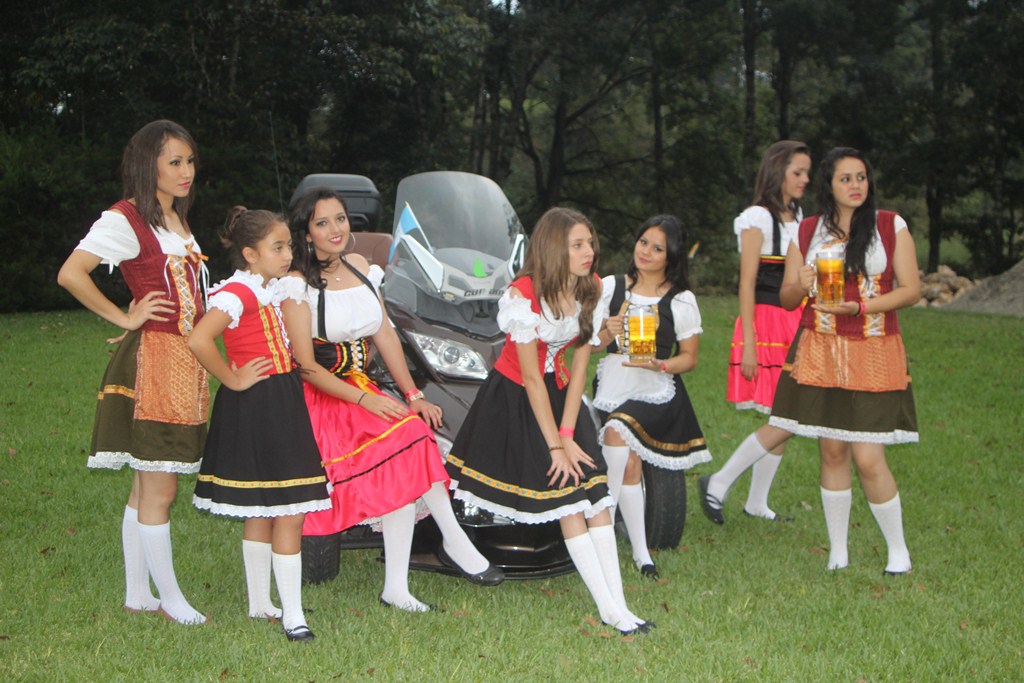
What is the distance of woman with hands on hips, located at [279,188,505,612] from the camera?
4430 mm

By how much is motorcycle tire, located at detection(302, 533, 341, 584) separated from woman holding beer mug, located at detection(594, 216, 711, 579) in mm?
1292

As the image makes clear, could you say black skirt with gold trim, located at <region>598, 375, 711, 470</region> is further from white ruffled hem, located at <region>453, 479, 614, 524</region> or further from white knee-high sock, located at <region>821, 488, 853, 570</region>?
white ruffled hem, located at <region>453, 479, 614, 524</region>

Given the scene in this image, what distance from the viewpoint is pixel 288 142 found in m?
19.0

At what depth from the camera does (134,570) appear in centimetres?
457

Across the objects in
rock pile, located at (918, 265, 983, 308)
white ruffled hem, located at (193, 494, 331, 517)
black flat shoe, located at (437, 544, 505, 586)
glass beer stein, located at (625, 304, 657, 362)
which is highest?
glass beer stein, located at (625, 304, 657, 362)

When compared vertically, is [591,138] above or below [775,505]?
above

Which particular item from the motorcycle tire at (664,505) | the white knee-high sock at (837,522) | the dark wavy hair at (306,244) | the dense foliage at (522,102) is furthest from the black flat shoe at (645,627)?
the dense foliage at (522,102)

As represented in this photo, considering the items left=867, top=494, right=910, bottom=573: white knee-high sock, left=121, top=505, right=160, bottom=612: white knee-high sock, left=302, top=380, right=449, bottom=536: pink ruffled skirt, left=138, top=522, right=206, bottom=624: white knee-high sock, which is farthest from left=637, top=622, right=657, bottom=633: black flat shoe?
left=121, top=505, right=160, bottom=612: white knee-high sock

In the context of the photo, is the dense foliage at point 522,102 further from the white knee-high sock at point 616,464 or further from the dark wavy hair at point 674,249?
the white knee-high sock at point 616,464

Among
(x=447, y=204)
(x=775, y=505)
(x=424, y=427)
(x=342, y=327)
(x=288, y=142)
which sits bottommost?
(x=775, y=505)

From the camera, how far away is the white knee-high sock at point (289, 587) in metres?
4.23

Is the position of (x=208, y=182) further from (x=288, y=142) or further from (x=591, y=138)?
A: (x=591, y=138)

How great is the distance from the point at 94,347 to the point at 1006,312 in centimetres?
1367

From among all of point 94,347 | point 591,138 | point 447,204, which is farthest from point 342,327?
point 591,138
